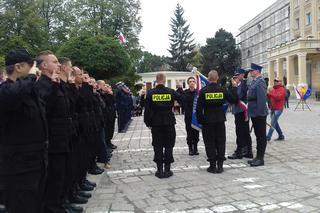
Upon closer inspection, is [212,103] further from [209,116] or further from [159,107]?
[159,107]

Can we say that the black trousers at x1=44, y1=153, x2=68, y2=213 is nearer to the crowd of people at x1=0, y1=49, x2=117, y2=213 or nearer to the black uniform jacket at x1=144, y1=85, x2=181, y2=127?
the crowd of people at x1=0, y1=49, x2=117, y2=213

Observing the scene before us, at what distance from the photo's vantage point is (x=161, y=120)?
24.8ft

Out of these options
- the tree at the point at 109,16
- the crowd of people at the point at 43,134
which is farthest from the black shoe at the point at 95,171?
the tree at the point at 109,16

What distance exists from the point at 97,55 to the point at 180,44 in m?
67.4

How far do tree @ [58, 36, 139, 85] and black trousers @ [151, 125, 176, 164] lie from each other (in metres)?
11.7

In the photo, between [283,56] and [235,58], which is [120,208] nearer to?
[283,56]

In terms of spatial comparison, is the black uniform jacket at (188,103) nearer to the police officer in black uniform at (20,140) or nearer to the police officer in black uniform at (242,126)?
the police officer in black uniform at (242,126)

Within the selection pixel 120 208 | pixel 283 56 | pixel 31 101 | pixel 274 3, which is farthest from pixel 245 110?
pixel 274 3

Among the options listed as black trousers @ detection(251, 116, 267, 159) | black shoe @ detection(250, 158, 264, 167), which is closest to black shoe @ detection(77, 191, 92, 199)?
black shoe @ detection(250, 158, 264, 167)

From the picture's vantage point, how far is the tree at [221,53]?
82000mm

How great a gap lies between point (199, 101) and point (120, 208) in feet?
11.1

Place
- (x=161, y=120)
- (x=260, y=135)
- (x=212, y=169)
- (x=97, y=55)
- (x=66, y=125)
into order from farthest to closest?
(x=97, y=55) → (x=260, y=135) → (x=212, y=169) → (x=161, y=120) → (x=66, y=125)

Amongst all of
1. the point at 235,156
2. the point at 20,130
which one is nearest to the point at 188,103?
the point at 235,156

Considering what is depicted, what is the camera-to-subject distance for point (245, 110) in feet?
30.3
